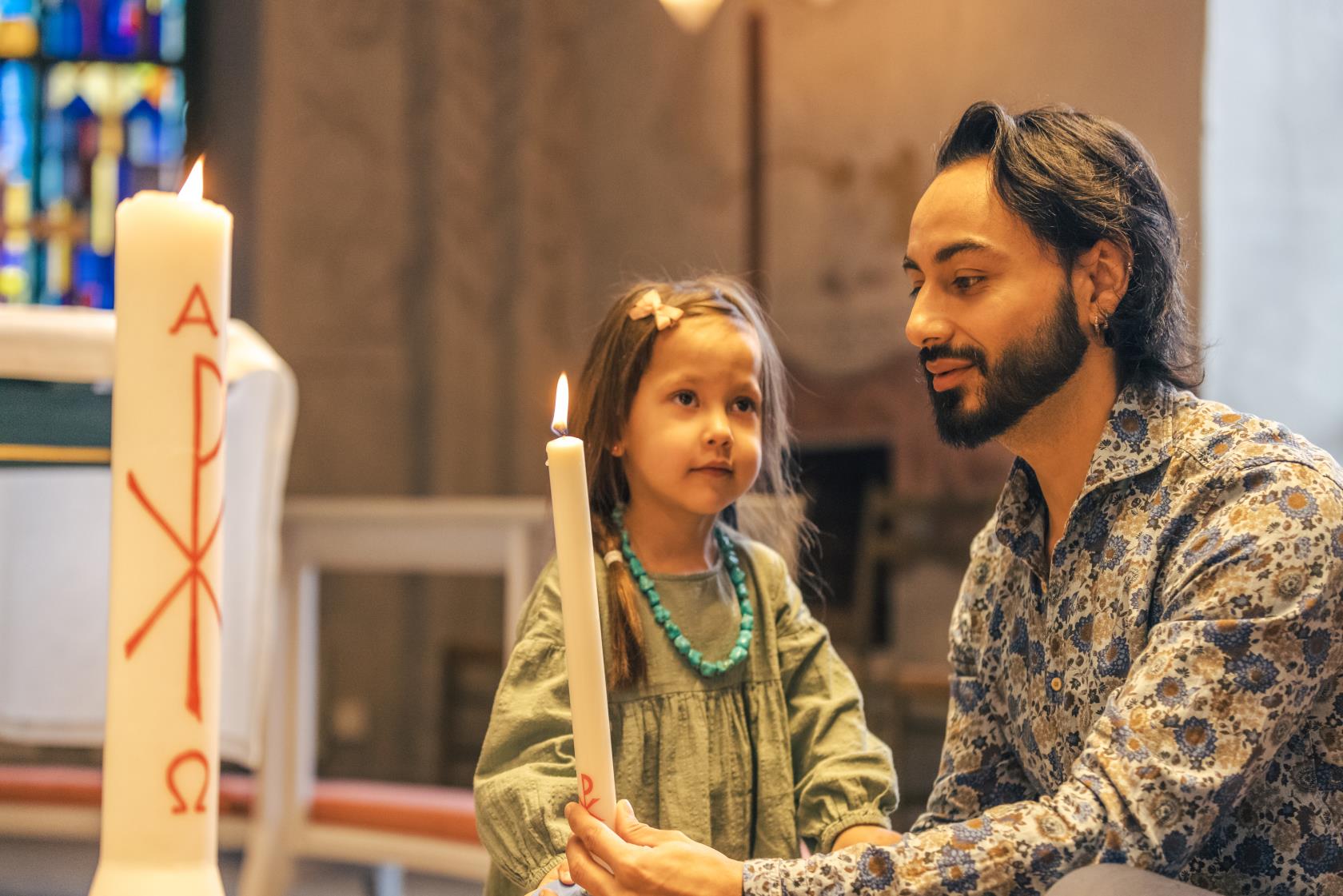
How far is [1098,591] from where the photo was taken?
1362 mm

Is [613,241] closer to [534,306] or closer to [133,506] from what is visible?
[534,306]

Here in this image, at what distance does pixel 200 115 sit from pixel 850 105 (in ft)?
9.89

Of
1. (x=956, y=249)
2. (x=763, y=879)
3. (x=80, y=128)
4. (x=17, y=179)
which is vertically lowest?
(x=763, y=879)

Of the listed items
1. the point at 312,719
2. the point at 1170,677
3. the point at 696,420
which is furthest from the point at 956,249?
the point at 312,719

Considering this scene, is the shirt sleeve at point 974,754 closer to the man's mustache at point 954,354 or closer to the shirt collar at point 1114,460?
the shirt collar at point 1114,460

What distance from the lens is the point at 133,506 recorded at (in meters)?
0.57

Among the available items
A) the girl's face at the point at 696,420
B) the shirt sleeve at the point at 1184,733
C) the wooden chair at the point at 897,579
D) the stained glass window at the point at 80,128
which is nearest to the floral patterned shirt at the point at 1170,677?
the shirt sleeve at the point at 1184,733

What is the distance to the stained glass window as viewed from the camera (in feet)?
20.7

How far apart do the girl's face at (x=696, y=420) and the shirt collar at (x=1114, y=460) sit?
0.99 feet

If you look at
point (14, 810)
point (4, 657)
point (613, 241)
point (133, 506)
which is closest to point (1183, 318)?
point (133, 506)

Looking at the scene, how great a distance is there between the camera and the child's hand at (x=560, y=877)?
1227 mm

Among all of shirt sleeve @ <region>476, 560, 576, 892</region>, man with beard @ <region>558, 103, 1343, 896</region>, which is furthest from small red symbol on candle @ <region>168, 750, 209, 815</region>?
shirt sleeve @ <region>476, 560, 576, 892</region>

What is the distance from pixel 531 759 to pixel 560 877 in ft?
0.65

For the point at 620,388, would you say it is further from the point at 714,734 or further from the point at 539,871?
the point at 539,871
